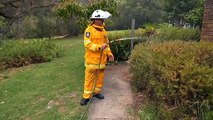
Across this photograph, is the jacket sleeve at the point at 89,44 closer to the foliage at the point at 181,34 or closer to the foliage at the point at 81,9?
the foliage at the point at 81,9

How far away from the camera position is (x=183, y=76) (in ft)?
14.7

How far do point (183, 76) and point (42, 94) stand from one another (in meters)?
3.90

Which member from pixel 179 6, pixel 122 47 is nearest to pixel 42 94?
pixel 122 47

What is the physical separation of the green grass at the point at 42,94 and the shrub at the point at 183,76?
5.57 feet

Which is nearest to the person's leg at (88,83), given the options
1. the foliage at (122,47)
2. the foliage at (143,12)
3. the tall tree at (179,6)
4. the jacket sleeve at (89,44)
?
the jacket sleeve at (89,44)

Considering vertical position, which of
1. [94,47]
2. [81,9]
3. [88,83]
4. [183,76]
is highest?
[81,9]

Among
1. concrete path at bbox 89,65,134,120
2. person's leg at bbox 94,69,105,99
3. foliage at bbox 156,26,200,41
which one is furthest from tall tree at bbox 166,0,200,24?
person's leg at bbox 94,69,105,99

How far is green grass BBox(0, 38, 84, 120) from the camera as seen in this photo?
19.6 feet

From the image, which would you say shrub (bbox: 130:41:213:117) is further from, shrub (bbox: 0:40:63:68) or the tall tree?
the tall tree

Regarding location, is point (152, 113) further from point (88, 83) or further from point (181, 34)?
point (181, 34)

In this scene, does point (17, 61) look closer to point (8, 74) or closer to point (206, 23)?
point (8, 74)

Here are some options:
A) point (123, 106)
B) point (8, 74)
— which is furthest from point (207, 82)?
point (8, 74)

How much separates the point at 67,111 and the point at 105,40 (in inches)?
63.6

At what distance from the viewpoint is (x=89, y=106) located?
234 inches
